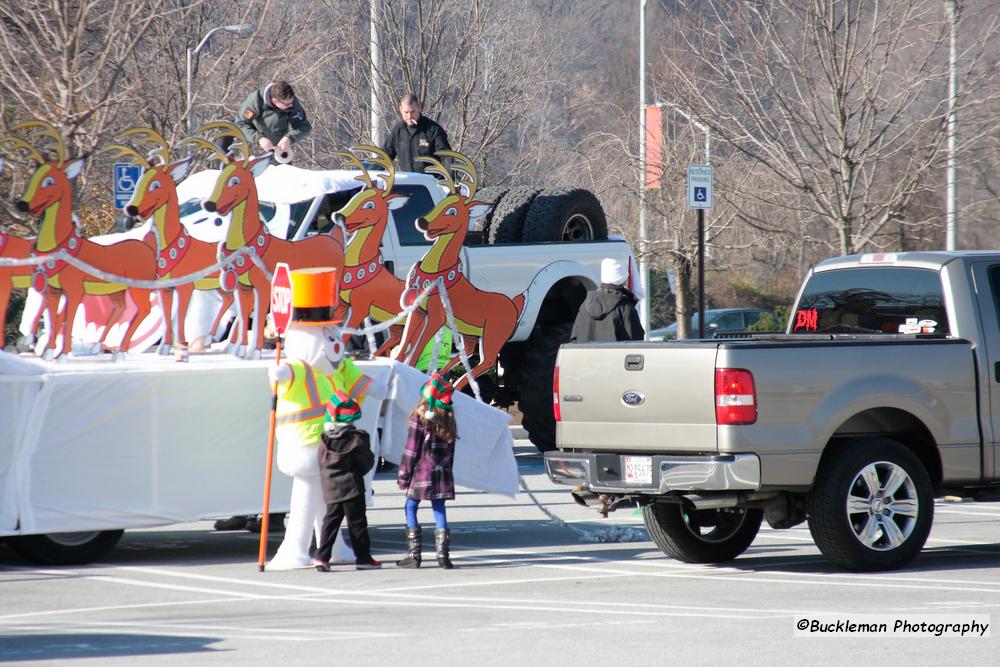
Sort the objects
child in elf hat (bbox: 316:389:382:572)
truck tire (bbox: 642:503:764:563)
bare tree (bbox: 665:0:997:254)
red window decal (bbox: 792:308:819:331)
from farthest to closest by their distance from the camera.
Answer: bare tree (bbox: 665:0:997:254), red window decal (bbox: 792:308:819:331), truck tire (bbox: 642:503:764:563), child in elf hat (bbox: 316:389:382:572)

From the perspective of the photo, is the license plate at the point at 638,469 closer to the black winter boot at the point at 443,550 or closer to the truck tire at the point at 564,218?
the black winter boot at the point at 443,550

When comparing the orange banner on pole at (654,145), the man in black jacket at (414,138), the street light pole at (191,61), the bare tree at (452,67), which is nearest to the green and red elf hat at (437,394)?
the man in black jacket at (414,138)

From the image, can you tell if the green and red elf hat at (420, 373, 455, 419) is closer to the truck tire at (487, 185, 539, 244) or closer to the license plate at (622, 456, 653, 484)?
the license plate at (622, 456, 653, 484)

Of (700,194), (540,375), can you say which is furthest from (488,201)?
(700,194)

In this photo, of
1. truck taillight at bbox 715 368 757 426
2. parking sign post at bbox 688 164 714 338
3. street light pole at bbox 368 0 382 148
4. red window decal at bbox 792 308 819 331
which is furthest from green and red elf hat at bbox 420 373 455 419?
street light pole at bbox 368 0 382 148

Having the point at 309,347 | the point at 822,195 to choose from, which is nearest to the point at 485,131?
the point at 822,195

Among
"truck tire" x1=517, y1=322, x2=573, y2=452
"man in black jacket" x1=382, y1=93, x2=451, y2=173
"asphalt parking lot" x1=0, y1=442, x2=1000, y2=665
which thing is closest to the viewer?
"asphalt parking lot" x1=0, y1=442, x2=1000, y2=665

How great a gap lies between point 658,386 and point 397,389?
8.34 feet

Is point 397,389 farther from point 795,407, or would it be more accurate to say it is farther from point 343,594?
point 795,407

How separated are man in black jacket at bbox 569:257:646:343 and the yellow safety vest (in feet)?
11.2

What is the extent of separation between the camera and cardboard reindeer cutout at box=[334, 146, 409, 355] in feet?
44.5

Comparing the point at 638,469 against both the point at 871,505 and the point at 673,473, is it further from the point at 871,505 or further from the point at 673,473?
the point at 871,505

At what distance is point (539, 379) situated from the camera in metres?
16.5

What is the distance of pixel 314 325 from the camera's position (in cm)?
1009
